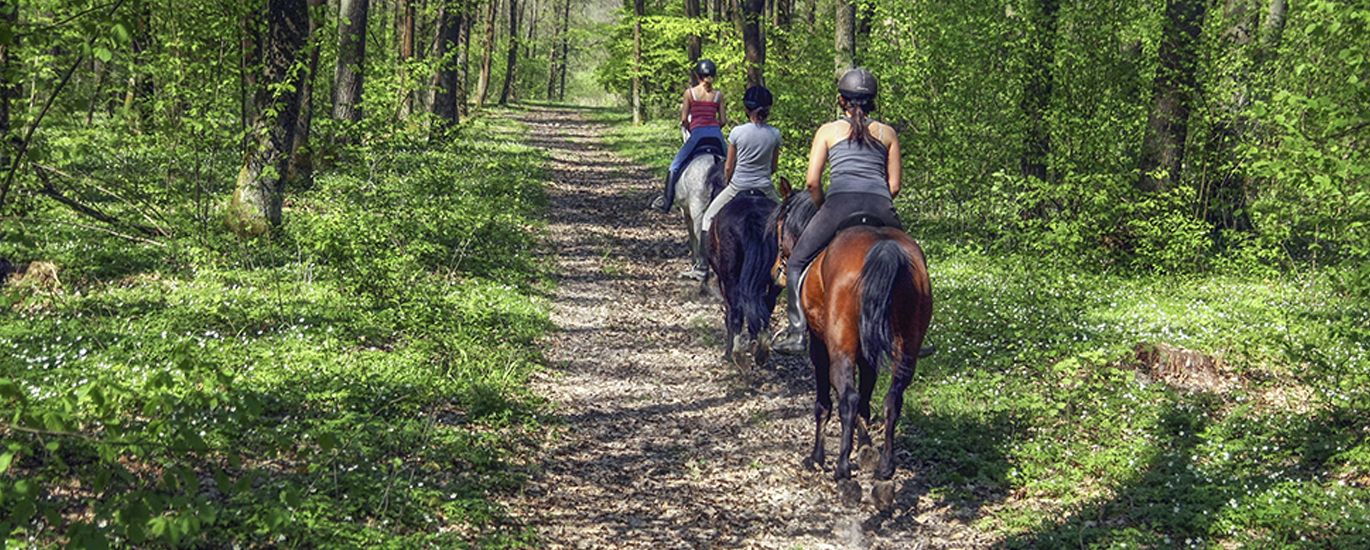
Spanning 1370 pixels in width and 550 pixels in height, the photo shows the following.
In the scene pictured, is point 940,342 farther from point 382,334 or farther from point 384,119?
point 384,119

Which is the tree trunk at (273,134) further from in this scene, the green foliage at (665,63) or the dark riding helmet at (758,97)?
the green foliage at (665,63)

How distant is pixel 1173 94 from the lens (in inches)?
480

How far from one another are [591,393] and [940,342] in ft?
11.9

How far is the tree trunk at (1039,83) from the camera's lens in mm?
11766

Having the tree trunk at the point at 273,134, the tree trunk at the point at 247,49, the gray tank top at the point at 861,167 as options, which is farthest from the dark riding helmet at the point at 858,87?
the tree trunk at the point at 273,134

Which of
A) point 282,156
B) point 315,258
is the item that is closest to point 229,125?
point 282,156

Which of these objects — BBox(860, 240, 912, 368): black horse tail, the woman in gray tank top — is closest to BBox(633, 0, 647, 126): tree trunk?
the woman in gray tank top

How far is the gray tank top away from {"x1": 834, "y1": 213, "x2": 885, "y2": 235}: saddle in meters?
0.23

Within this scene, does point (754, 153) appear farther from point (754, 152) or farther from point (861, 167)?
point (861, 167)

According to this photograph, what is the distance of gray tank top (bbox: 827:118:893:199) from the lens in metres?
6.66

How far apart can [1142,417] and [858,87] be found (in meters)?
3.50

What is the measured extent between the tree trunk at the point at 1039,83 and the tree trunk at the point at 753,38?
29.8ft

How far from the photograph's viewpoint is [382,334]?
29.2 feet

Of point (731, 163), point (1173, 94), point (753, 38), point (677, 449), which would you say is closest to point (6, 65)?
point (677, 449)
